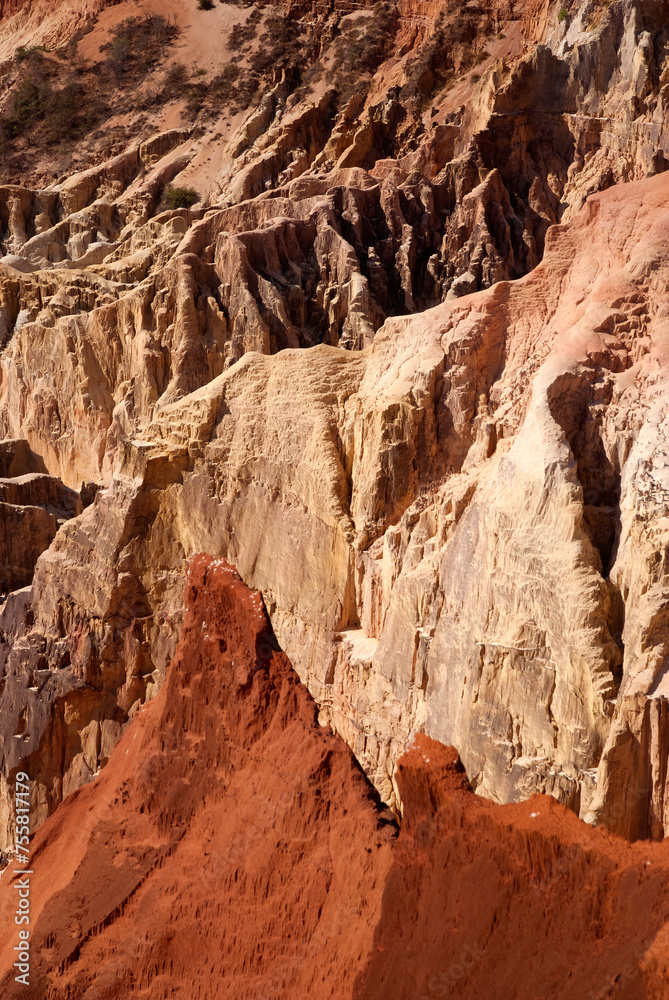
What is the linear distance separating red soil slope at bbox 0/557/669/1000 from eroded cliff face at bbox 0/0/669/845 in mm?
661

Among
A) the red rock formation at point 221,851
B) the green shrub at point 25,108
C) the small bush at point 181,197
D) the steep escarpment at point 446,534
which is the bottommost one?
the red rock formation at point 221,851

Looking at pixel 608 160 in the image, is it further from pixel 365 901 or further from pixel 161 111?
pixel 161 111

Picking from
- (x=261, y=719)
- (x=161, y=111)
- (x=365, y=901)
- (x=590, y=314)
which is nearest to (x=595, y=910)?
(x=365, y=901)

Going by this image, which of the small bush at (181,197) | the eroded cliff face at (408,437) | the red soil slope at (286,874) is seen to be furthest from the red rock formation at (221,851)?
the small bush at (181,197)

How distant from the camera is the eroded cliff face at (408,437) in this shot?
8.61 metres

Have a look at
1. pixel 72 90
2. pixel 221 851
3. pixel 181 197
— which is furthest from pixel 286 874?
pixel 72 90

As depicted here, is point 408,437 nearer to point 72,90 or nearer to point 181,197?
point 181,197

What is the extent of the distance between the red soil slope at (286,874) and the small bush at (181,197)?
28.1 m

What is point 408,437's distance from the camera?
1116 cm

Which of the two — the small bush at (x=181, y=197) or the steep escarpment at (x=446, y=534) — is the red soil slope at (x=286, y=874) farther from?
the small bush at (x=181, y=197)

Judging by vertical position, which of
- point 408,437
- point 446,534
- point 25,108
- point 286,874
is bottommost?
point 286,874

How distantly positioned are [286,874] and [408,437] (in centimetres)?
485

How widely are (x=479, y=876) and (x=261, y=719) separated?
11.3 feet

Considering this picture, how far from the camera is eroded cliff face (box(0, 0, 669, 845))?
8.61m
